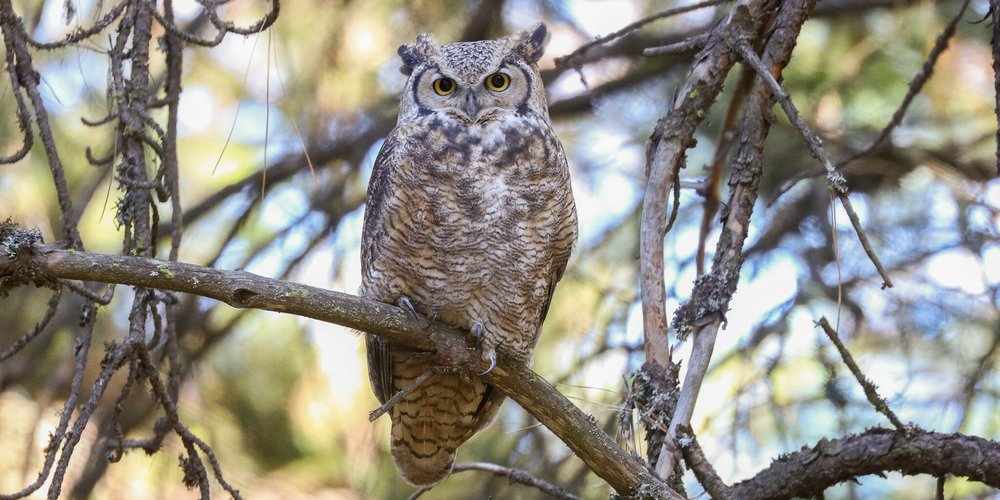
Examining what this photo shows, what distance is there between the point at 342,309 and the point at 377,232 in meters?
0.77

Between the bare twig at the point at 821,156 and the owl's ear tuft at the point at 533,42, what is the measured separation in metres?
0.75

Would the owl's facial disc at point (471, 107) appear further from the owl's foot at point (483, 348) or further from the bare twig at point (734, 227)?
the bare twig at point (734, 227)

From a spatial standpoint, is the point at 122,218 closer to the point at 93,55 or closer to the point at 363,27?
the point at 93,55

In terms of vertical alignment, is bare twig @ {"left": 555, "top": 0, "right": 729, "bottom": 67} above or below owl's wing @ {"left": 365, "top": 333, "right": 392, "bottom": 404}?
above

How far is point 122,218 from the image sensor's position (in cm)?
229

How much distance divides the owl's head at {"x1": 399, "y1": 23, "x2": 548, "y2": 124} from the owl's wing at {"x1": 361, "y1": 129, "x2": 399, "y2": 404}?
0.14m

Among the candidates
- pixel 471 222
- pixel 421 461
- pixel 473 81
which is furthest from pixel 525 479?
pixel 473 81

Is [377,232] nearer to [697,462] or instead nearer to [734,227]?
[734,227]

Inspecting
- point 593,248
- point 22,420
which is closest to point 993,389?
point 593,248

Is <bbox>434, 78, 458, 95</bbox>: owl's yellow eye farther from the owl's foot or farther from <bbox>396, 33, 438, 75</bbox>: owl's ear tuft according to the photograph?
the owl's foot

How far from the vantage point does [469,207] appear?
100.0 inches

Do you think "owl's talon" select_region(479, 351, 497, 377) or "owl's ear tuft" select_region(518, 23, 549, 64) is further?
"owl's ear tuft" select_region(518, 23, 549, 64)

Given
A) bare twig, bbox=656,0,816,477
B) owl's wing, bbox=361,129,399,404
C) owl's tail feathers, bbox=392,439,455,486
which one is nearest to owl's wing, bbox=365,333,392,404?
owl's wing, bbox=361,129,399,404

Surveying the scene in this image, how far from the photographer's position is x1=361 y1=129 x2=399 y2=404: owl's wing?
2.66 meters
